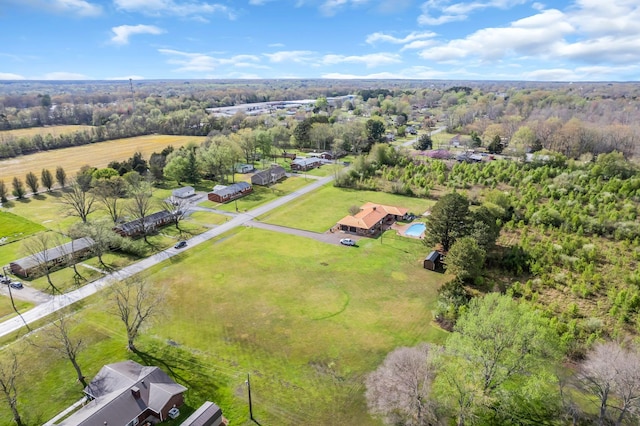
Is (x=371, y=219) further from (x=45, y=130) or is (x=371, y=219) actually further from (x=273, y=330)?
(x=45, y=130)

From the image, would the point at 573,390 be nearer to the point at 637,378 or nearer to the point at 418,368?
the point at 637,378

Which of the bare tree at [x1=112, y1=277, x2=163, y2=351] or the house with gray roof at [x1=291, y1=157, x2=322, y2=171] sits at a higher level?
the house with gray roof at [x1=291, y1=157, x2=322, y2=171]

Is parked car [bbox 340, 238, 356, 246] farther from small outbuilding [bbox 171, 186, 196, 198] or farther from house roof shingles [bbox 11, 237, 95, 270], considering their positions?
small outbuilding [bbox 171, 186, 196, 198]

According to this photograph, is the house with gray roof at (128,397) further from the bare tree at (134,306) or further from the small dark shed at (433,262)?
the small dark shed at (433,262)

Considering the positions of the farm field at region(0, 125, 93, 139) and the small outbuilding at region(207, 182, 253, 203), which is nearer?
the small outbuilding at region(207, 182, 253, 203)

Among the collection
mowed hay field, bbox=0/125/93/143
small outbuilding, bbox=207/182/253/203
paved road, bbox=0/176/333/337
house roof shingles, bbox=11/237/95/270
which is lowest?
paved road, bbox=0/176/333/337

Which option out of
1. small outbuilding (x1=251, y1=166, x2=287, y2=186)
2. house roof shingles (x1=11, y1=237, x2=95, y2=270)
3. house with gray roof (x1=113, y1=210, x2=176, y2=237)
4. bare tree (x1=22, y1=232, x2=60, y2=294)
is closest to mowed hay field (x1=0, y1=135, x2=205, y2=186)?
small outbuilding (x1=251, y1=166, x2=287, y2=186)
